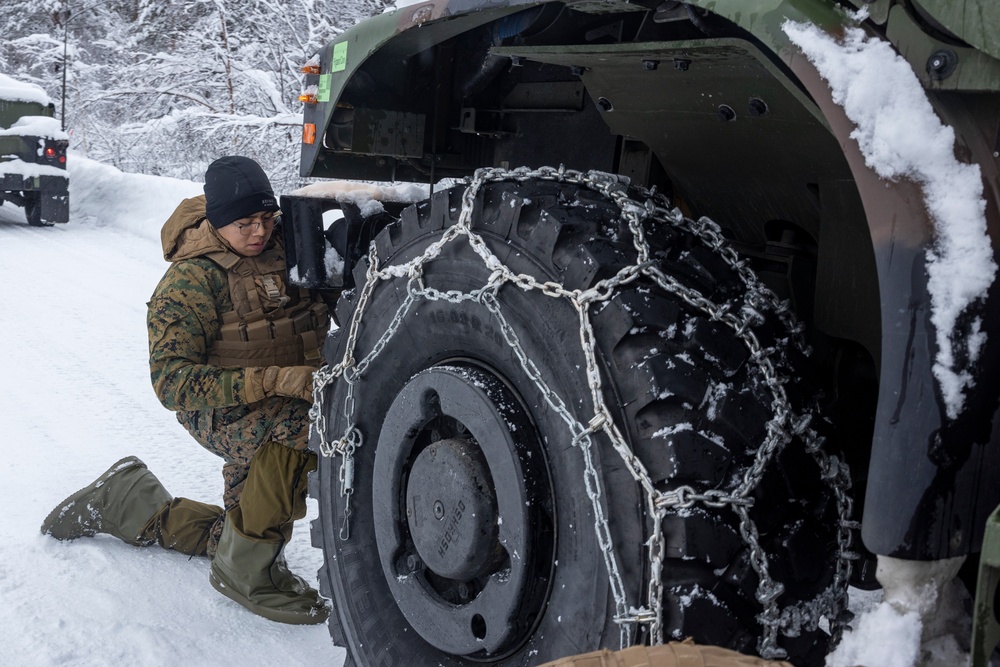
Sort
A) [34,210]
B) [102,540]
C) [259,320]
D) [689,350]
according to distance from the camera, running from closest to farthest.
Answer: [689,350] → [259,320] → [102,540] → [34,210]

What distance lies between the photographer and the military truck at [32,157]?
10750mm

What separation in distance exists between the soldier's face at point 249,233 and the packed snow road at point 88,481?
107 centimetres

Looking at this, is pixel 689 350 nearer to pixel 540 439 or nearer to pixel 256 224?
pixel 540 439

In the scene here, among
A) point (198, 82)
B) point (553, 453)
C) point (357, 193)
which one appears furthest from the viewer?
point (198, 82)

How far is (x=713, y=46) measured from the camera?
142cm

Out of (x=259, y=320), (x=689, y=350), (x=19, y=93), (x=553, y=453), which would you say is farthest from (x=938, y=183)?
(x=19, y=93)

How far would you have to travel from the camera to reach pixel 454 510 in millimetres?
1770

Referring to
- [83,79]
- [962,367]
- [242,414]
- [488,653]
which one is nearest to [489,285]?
[488,653]

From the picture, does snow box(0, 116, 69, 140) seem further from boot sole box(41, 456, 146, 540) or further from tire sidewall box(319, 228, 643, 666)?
tire sidewall box(319, 228, 643, 666)

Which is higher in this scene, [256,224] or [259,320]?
[256,224]

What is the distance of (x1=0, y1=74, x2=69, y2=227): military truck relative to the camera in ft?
35.3

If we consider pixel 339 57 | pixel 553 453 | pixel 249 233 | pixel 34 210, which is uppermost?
pixel 339 57

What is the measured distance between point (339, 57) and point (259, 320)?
115cm

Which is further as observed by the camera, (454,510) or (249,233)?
(249,233)
